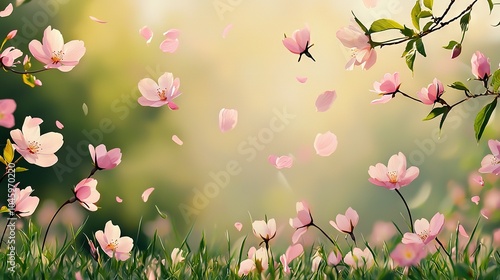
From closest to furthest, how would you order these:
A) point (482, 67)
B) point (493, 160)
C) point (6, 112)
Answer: point (482, 67) < point (6, 112) < point (493, 160)

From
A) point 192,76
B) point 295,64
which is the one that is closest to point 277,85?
point 295,64

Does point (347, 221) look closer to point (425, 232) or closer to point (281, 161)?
point (425, 232)

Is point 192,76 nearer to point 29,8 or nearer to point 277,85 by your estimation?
point 277,85

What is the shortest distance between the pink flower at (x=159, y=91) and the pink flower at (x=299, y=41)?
0.35 m

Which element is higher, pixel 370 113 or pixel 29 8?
pixel 29 8

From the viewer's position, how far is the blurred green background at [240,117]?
2.31m

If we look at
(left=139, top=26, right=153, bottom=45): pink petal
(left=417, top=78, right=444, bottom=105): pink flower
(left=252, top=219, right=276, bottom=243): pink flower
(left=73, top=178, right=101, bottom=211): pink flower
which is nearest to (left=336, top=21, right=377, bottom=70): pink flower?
(left=417, top=78, right=444, bottom=105): pink flower

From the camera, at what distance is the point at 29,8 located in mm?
2588

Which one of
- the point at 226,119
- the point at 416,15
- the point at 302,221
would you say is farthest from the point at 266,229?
the point at 416,15

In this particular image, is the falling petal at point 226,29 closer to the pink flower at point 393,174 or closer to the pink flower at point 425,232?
the pink flower at point 393,174

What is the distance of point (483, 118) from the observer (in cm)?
125

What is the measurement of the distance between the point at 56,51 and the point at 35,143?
25 cm

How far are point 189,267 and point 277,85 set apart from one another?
2.86 ft

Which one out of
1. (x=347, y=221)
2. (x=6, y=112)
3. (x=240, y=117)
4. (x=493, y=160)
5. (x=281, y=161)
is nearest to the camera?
(x=6, y=112)
